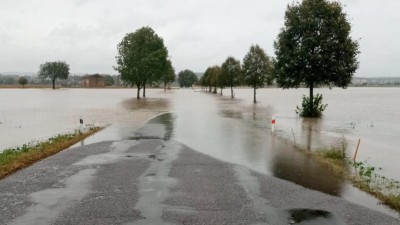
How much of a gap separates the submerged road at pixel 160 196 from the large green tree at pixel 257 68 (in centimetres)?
4639

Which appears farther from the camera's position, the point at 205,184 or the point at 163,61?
the point at 163,61

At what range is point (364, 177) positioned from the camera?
38.6 ft

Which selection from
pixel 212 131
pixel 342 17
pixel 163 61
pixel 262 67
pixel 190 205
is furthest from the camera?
pixel 163 61

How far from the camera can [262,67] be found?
5900cm

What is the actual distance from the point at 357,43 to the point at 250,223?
28636 mm

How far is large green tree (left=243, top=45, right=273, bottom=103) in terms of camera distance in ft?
193

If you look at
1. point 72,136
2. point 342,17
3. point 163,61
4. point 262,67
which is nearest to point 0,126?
point 72,136

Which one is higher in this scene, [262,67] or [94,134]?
[262,67]

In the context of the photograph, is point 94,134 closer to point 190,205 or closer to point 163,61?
point 190,205

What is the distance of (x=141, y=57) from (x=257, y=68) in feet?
70.2

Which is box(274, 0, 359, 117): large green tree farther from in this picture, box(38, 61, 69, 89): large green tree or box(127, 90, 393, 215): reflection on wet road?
box(38, 61, 69, 89): large green tree

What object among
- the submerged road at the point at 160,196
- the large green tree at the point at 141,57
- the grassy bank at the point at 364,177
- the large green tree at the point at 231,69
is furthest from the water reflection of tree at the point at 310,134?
the large green tree at the point at 231,69

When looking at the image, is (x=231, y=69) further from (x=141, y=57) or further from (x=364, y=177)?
(x=364, y=177)

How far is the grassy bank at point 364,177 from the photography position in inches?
378
